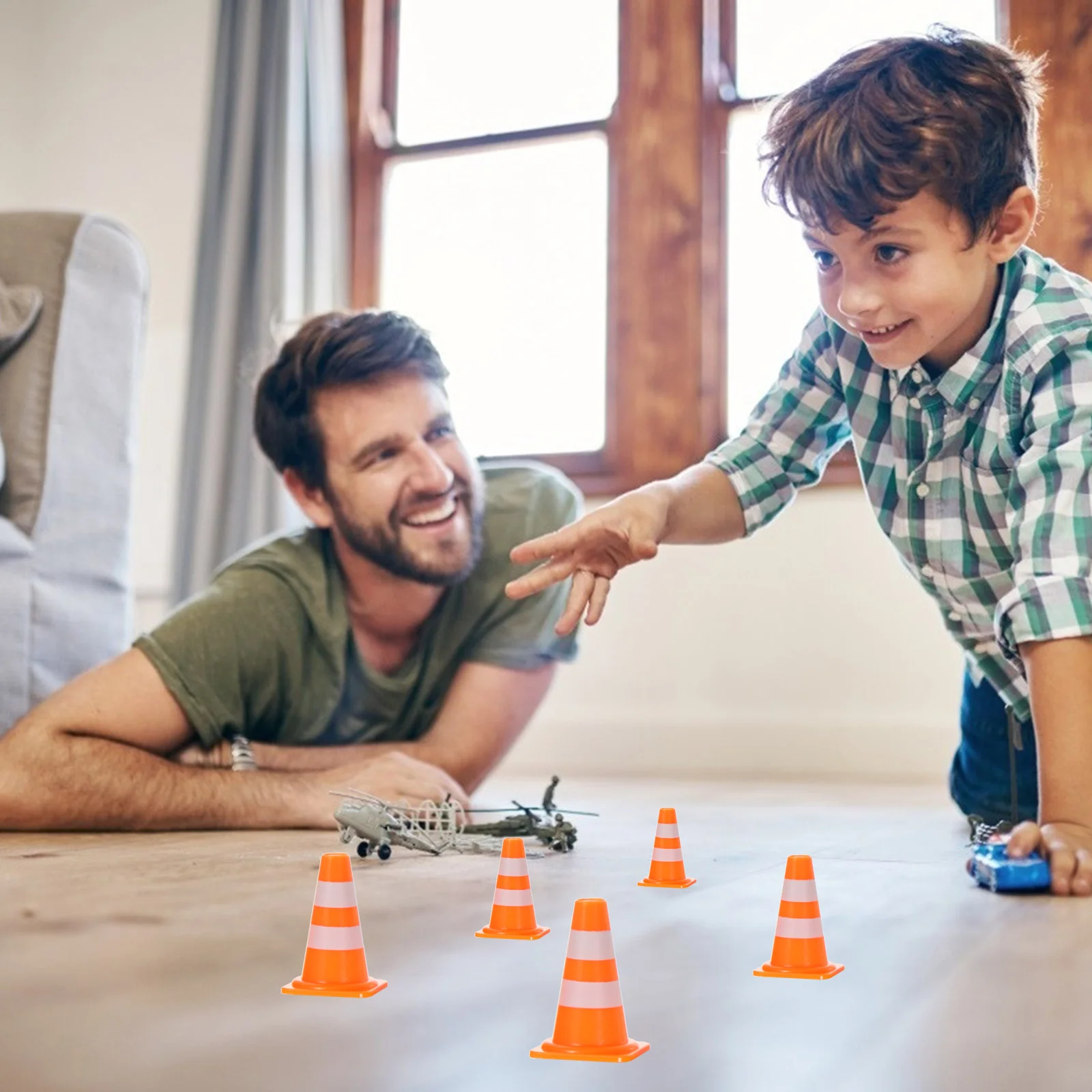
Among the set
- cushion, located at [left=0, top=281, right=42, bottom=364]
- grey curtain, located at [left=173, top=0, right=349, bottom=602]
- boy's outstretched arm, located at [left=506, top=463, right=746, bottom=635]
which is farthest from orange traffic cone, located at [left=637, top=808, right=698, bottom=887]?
grey curtain, located at [left=173, top=0, right=349, bottom=602]

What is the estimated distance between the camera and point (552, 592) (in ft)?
6.61

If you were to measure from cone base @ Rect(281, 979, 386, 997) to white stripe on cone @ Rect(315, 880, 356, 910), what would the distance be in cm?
4

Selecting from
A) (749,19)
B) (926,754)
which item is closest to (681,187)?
(749,19)

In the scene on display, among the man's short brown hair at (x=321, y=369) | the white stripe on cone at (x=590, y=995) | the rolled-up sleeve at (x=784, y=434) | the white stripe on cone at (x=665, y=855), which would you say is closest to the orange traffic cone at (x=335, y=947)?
the white stripe on cone at (x=590, y=995)

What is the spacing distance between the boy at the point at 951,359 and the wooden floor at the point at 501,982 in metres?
0.26

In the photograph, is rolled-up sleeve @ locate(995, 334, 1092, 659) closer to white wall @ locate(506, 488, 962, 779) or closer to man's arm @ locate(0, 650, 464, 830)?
man's arm @ locate(0, 650, 464, 830)

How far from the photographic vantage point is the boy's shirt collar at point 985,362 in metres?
1.43

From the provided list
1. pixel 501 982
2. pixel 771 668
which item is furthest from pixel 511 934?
pixel 771 668

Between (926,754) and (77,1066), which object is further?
(926,754)

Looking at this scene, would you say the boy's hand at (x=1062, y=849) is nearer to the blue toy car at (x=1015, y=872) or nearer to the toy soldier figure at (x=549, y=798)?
the blue toy car at (x=1015, y=872)

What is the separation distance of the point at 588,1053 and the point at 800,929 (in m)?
0.25

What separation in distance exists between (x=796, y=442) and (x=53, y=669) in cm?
113

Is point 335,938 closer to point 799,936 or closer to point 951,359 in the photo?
point 799,936

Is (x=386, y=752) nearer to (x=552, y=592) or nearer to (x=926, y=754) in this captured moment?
(x=552, y=592)
